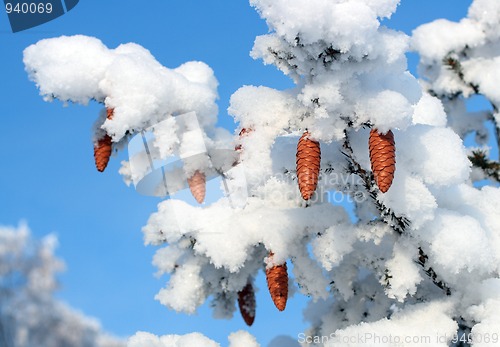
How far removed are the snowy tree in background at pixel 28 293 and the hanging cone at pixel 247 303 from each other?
81.4 feet

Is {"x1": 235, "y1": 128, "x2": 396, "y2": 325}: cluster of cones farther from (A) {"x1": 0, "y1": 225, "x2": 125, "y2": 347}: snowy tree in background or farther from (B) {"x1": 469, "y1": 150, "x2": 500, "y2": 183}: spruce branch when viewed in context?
(A) {"x1": 0, "y1": 225, "x2": 125, "y2": 347}: snowy tree in background

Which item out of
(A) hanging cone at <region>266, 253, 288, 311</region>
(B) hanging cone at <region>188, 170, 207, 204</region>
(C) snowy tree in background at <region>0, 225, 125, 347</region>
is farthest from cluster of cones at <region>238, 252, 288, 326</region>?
(C) snowy tree in background at <region>0, 225, 125, 347</region>

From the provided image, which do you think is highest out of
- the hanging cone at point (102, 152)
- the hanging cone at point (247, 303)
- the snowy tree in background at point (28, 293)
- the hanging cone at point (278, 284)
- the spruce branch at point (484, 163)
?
the snowy tree in background at point (28, 293)

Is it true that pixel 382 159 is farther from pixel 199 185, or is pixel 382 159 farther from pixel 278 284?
pixel 199 185

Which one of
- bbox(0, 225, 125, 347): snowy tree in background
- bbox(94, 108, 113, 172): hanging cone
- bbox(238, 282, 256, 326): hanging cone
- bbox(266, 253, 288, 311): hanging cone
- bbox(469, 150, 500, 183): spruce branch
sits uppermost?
bbox(0, 225, 125, 347): snowy tree in background

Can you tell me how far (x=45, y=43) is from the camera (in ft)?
12.6

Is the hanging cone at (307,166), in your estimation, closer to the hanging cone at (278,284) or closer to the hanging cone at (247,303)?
the hanging cone at (278,284)

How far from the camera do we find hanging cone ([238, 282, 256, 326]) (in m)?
4.66

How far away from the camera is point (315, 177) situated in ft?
9.45

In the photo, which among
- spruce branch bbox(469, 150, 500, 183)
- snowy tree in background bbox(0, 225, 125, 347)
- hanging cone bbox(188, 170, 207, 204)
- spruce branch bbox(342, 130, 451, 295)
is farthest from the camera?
snowy tree in background bbox(0, 225, 125, 347)

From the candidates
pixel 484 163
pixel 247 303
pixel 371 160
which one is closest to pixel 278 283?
pixel 247 303

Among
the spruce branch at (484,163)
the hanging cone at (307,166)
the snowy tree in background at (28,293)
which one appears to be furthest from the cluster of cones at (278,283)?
the snowy tree in background at (28,293)

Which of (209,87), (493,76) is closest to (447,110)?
(493,76)

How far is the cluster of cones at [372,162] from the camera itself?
113 inches
